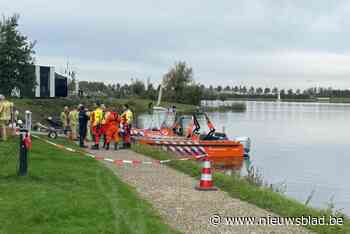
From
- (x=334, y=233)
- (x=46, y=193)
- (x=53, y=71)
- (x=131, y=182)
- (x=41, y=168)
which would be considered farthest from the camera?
(x=53, y=71)

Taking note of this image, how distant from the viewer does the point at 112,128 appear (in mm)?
20094

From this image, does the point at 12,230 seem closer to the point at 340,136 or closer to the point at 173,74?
the point at 340,136

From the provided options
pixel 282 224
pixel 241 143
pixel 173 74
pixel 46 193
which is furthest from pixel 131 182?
pixel 173 74

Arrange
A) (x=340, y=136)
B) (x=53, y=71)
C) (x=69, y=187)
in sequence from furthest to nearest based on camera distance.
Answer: (x=53, y=71), (x=340, y=136), (x=69, y=187)

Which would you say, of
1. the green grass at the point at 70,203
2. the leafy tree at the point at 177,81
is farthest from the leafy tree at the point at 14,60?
the leafy tree at the point at 177,81

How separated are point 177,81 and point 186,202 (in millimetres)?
93127

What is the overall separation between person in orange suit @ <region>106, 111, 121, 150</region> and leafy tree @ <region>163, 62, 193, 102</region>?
3127 inches

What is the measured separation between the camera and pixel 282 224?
28.0 ft

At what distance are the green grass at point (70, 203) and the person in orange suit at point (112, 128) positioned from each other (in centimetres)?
604

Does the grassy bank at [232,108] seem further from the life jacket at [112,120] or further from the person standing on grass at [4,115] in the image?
the person standing on grass at [4,115]

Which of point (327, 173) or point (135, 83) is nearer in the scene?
point (327, 173)

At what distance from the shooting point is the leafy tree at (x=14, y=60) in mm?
31578

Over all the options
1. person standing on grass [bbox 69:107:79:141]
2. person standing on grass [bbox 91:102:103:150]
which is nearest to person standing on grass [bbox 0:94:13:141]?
person standing on grass [bbox 91:102:103:150]

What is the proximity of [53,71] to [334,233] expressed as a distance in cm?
5195
